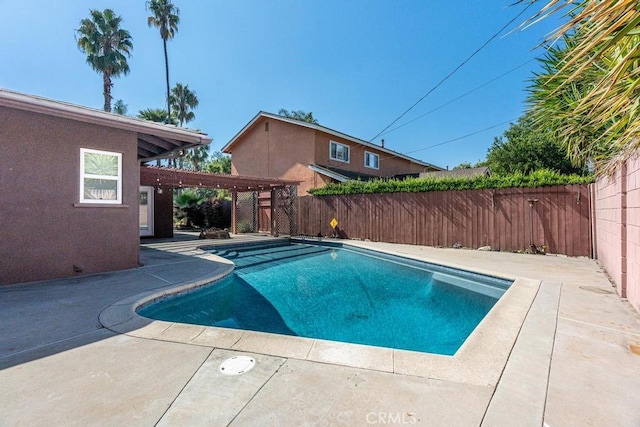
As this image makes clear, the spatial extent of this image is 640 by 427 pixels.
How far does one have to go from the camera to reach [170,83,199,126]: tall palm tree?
2812cm

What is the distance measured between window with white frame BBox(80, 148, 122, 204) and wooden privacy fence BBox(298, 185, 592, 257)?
10244 mm

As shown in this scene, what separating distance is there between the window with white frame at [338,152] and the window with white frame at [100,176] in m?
13.7

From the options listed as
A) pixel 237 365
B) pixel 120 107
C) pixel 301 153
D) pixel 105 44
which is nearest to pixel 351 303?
pixel 237 365

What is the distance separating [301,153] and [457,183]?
947 centimetres

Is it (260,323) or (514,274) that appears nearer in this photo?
(260,323)

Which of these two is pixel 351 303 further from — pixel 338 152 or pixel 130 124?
pixel 338 152

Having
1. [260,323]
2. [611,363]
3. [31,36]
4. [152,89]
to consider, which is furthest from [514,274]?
[152,89]

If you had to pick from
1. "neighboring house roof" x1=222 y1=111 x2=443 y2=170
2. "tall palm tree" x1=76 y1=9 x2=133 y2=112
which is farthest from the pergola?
"tall palm tree" x1=76 y1=9 x2=133 y2=112

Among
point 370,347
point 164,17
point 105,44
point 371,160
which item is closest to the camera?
point 370,347

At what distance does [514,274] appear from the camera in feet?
21.9

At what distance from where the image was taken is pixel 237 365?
9.19 feet

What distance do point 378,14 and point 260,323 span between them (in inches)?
529

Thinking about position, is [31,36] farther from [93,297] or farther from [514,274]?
[514,274]

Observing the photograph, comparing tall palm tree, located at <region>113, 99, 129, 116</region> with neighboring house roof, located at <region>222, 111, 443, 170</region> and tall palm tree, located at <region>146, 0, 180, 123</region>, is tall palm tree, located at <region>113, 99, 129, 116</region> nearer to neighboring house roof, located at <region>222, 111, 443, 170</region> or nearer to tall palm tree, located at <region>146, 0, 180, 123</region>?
tall palm tree, located at <region>146, 0, 180, 123</region>
